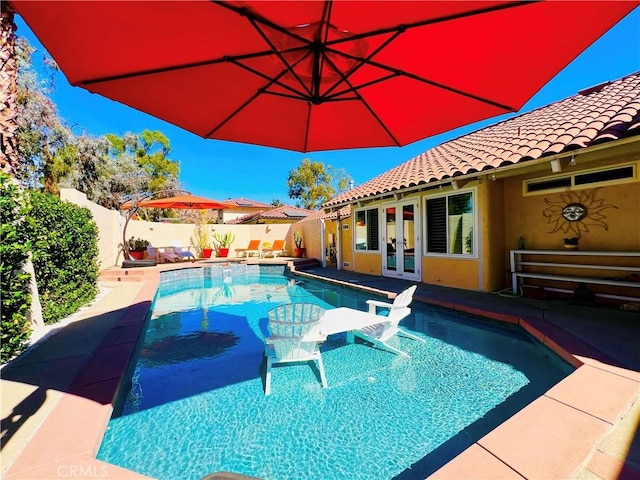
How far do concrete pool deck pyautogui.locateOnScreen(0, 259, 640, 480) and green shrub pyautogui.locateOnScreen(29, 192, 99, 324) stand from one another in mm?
870

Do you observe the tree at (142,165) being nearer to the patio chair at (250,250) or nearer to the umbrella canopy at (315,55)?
the patio chair at (250,250)

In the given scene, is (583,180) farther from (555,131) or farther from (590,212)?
(555,131)

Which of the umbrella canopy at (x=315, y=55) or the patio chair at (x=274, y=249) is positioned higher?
the umbrella canopy at (x=315, y=55)

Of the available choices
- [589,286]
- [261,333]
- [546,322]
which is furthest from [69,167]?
[589,286]

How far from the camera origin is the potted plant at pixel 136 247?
14.1m

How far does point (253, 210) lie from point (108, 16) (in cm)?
3463

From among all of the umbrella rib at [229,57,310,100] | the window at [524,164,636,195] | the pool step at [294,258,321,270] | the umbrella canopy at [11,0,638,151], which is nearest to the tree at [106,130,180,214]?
the pool step at [294,258,321,270]

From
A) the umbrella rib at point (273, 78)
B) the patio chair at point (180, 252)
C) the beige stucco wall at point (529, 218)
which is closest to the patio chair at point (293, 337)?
the umbrella rib at point (273, 78)

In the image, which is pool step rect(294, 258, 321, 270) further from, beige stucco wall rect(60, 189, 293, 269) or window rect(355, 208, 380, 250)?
beige stucco wall rect(60, 189, 293, 269)

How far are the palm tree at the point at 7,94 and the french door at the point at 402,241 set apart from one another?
935 centimetres

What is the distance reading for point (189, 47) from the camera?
2.27 meters

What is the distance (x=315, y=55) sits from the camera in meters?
2.53

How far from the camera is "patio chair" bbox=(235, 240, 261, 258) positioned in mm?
19031

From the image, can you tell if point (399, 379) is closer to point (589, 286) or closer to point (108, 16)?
point (108, 16)
